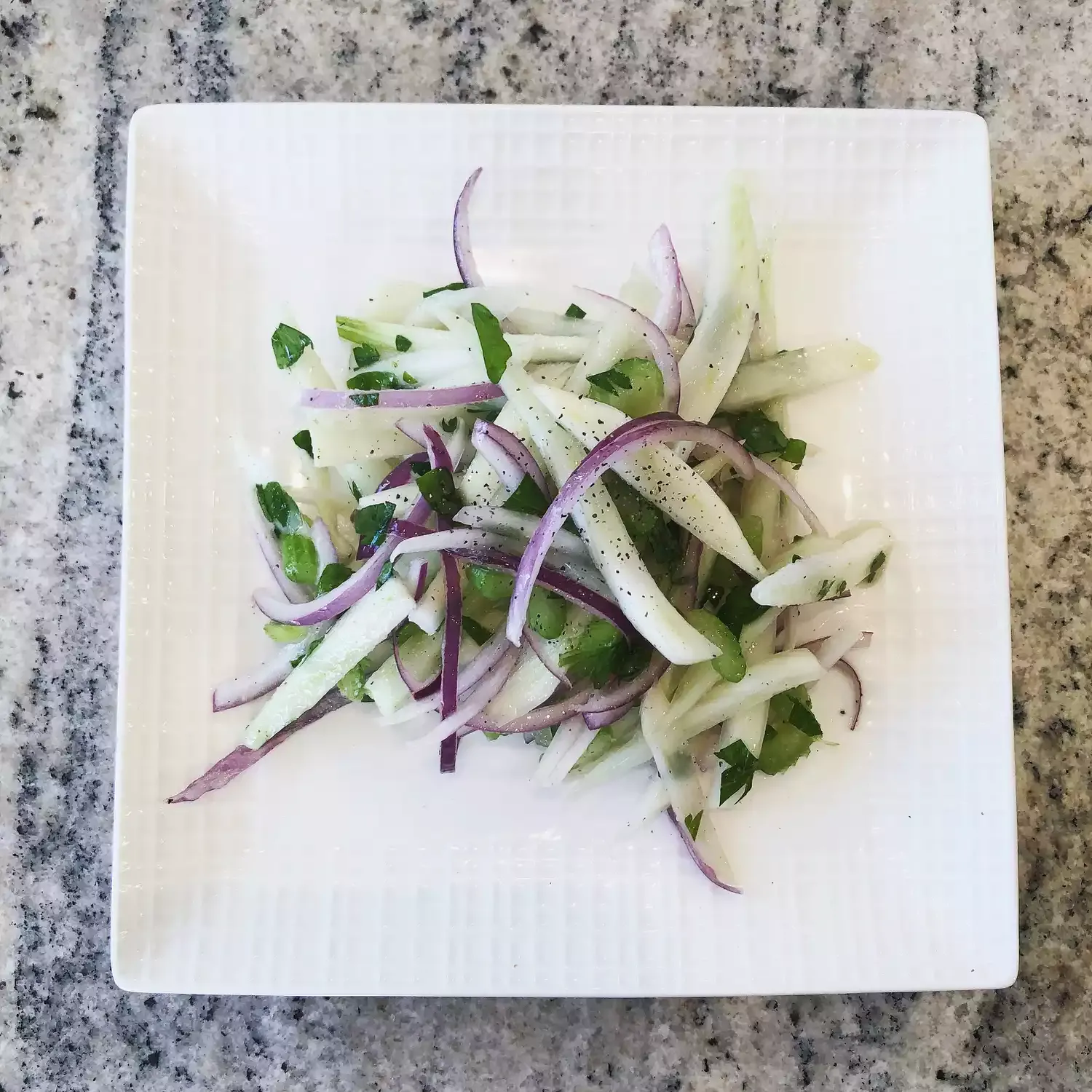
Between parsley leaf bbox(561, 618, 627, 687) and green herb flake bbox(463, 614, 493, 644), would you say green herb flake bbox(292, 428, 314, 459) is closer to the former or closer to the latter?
green herb flake bbox(463, 614, 493, 644)

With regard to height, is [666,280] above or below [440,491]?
above

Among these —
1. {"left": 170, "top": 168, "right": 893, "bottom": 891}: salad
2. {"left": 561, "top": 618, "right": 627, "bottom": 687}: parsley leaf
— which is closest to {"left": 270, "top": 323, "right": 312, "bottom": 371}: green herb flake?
{"left": 170, "top": 168, "right": 893, "bottom": 891}: salad

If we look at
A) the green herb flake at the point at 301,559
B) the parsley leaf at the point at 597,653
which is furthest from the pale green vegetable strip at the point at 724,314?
the green herb flake at the point at 301,559

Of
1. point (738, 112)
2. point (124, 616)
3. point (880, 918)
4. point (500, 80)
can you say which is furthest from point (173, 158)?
point (880, 918)

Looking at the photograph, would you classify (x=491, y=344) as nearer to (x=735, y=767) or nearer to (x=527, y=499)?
(x=527, y=499)

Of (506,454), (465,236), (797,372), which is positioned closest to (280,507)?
(506,454)

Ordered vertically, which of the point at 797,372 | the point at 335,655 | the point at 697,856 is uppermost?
the point at 797,372

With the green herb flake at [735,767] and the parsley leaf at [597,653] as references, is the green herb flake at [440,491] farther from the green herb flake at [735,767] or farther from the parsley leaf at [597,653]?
the green herb flake at [735,767]
